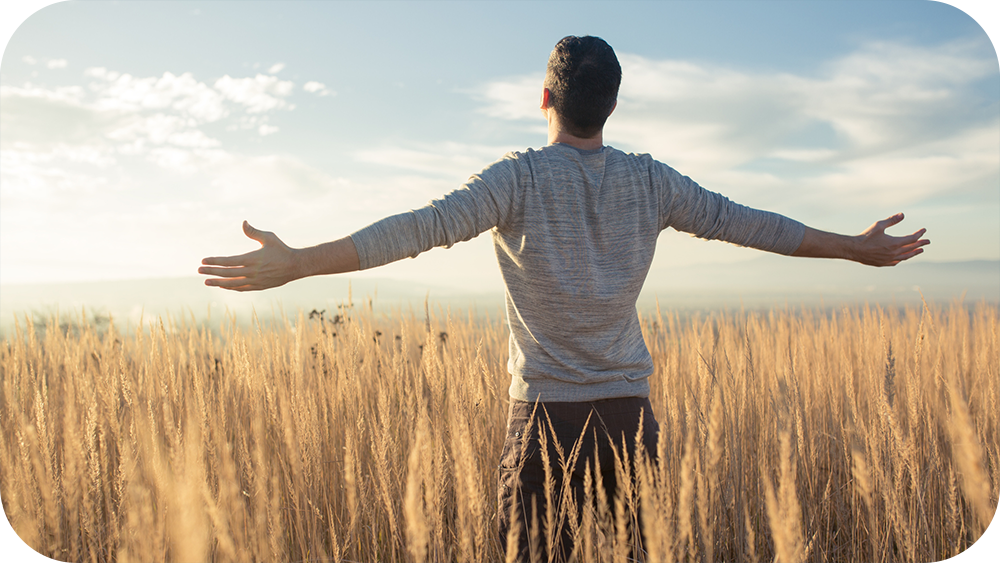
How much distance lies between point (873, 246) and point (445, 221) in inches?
61.2

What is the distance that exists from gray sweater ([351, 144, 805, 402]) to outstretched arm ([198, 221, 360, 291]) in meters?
0.25

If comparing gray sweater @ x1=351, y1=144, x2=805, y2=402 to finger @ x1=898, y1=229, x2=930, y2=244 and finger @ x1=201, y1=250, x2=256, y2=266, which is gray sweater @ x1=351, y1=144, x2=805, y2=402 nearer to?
finger @ x1=201, y1=250, x2=256, y2=266

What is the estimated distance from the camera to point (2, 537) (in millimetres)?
1904

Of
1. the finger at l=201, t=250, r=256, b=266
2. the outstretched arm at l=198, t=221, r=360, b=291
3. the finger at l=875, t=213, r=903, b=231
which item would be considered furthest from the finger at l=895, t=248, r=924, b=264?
the finger at l=201, t=250, r=256, b=266

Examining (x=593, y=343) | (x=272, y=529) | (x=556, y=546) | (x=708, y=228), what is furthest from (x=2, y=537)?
(x=708, y=228)

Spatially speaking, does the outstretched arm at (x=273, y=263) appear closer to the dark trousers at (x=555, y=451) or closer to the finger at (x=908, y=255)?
the dark trousers at (x=555, y=451)

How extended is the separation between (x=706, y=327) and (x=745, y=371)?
5.35ft

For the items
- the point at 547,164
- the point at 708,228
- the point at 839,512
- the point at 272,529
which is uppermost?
the point at 547,164

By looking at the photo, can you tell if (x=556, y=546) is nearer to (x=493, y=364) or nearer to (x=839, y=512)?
(x=839, y=512)

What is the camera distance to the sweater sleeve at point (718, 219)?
180cm

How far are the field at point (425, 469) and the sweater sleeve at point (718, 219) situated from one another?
1.36 feet

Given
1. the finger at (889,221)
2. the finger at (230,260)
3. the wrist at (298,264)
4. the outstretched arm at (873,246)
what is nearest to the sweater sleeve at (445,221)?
the wrist at (298,264)

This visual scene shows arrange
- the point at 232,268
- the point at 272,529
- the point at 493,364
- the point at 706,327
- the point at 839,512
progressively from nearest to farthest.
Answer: the point at 232,268
the point at 272,529
the point at 839,512
the point at 493,364
the point at 706,327

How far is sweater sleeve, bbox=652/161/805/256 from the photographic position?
70.7 inches
